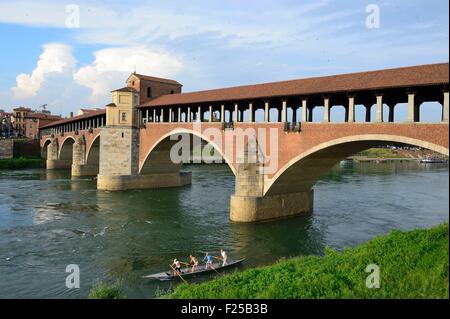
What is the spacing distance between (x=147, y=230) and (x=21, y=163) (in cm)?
4926

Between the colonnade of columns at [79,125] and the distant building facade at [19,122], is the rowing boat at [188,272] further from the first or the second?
the distant building facade at [19,122]

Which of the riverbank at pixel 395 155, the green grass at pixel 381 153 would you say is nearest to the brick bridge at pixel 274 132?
the riverbank at pixel 395 155

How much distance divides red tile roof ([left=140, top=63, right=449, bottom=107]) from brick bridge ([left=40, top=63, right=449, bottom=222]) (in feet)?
0.17

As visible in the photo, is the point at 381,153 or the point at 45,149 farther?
the point at 381,153

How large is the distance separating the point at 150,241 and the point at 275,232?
22.0 feet

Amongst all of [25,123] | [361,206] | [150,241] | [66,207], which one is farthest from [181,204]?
[25,123]

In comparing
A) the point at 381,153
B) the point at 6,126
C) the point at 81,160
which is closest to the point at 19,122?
the point at 6,126

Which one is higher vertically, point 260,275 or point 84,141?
point 84,141

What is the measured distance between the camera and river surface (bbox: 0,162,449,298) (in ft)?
52.8

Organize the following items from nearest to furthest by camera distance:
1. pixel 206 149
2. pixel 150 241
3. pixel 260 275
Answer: pixel 260 275
pixel 150 241
pixel 206 149

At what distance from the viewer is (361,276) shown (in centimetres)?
966

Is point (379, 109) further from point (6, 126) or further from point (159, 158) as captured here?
point (6, 126)

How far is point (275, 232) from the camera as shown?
22.7 meters
